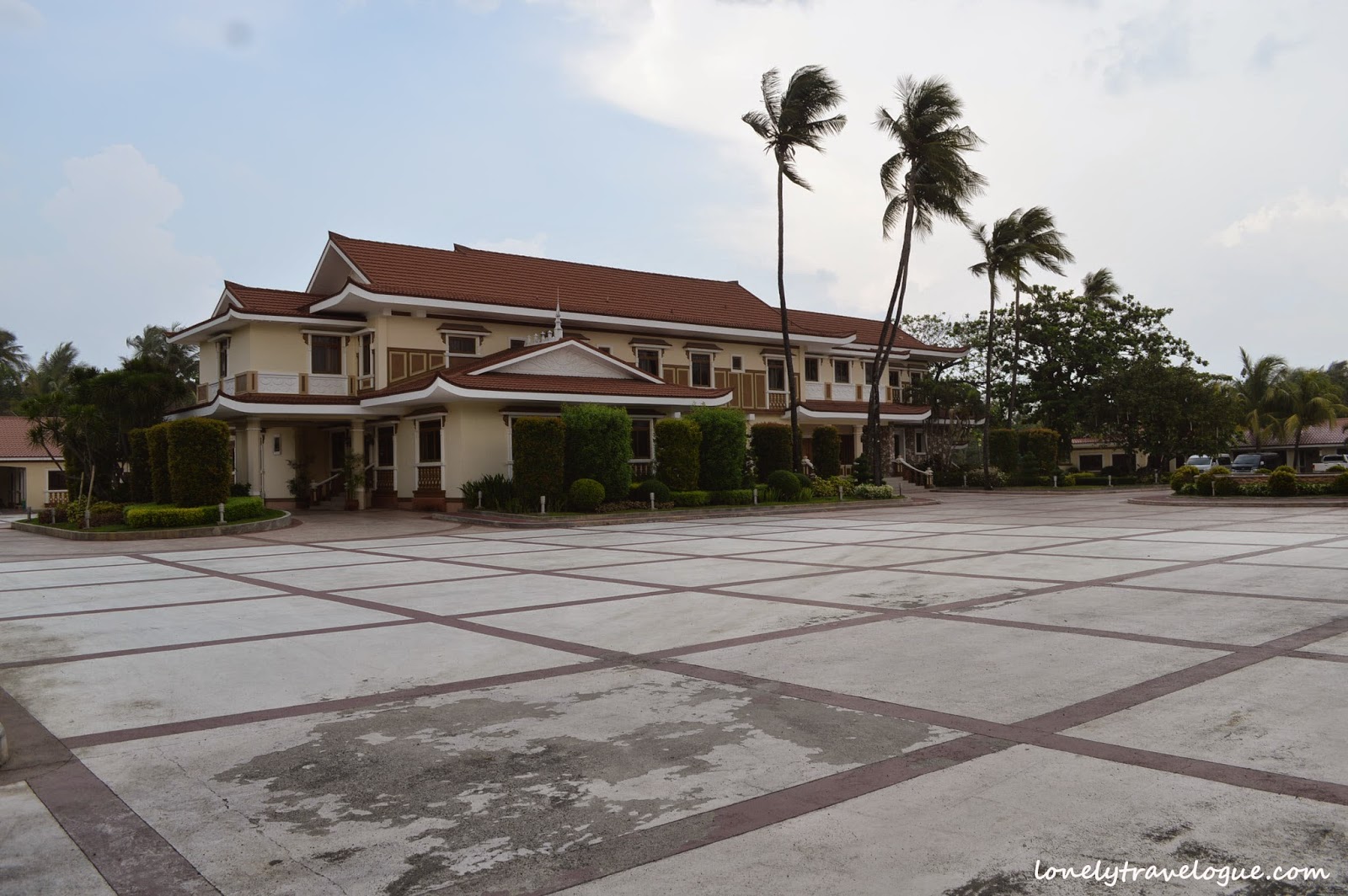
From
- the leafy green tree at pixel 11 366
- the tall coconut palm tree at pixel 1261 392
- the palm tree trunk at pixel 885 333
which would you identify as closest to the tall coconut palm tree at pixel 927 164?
the palm tree trunk at pixel 885 333

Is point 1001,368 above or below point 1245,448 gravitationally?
above

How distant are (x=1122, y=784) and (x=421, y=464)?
27.5 metres

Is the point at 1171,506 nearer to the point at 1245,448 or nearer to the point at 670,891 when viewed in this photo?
the point at 670,891

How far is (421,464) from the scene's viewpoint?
3019 cm

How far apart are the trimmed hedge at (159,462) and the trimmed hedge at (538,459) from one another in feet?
30.2

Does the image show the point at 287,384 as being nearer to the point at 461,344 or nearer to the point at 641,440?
the point at 461,344

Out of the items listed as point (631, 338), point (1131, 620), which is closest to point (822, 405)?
point (631, 338)

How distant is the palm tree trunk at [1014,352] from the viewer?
49.8 metres

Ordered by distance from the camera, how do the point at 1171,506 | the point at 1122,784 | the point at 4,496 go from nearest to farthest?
the point at 1122,784 → the point at 1171,506 → the point at 4,496

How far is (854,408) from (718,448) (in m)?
14.0

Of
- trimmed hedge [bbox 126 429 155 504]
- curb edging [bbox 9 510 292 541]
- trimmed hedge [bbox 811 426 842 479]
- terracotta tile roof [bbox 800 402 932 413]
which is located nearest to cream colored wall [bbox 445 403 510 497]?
curb edging [bbox 9 510 292 541]

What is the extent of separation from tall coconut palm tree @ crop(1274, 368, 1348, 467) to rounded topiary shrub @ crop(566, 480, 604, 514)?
4320cm

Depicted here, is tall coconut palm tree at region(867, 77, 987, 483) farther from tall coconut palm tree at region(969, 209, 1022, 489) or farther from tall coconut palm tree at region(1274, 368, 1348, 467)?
tall coconut palm tree at region(1274, 368, 1348, 467)

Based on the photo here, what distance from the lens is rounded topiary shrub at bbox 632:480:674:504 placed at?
28281 mm
